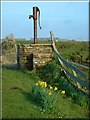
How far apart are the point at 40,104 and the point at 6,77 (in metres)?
3.34

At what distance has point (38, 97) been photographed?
27.5 ft

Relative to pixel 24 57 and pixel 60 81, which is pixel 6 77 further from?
pixel 24 57

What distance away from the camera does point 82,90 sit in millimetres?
10336

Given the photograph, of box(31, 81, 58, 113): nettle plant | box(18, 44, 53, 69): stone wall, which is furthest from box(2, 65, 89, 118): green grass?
box(18, 44, 53, 69): stone wall

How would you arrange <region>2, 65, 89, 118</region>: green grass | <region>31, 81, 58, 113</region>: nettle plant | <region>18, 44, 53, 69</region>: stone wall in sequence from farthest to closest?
<region>18, 44, 53, 69</region>: stone wall < <region>31, 81, 58, 113</region>: nettle plant < <region>2, 65, 89, 118</region>: green grass

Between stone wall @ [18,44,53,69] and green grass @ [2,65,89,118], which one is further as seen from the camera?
stone wall @ [18,44,53,69]

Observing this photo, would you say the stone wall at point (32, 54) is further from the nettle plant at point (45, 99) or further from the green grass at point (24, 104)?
the nettle plant at point (45, 99)

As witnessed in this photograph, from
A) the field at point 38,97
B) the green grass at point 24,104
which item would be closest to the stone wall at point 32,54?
the field at point 38,97

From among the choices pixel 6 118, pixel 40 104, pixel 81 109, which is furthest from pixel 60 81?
pixel 6 118

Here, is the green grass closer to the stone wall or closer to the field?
the field

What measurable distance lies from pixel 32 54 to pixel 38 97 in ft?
18.3

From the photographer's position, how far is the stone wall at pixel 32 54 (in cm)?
1379

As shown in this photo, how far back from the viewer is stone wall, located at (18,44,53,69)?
45.2 feet

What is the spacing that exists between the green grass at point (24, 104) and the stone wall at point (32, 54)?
1.69 metres
